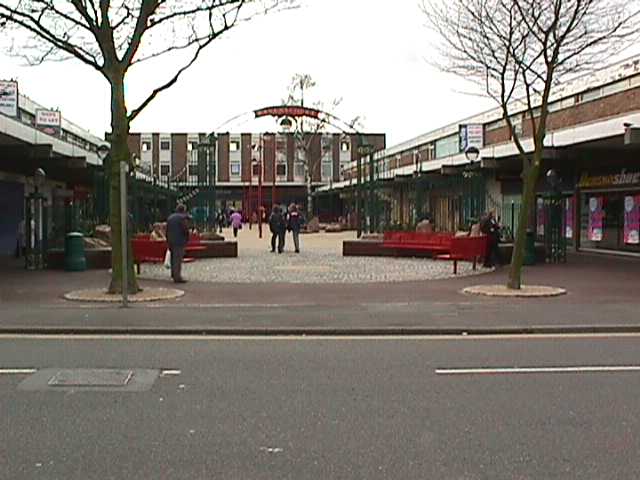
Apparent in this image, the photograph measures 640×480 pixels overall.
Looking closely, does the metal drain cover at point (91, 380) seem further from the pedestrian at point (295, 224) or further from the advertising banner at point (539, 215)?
the advertising banner at point (539, 215)

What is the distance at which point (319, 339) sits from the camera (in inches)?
454

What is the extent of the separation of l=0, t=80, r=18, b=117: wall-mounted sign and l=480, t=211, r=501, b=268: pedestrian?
1905 centimetres

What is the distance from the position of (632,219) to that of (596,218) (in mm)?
2477

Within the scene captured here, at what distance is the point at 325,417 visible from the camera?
23.0 feet

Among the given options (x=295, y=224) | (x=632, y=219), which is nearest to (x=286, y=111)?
(x=295, y=224)

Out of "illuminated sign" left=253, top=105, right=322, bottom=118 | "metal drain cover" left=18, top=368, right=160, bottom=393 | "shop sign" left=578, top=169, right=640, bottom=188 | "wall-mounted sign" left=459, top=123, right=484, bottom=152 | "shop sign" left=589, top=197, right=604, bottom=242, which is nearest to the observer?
"metal drain cover" left=18, top=368, right=160, bottom=393

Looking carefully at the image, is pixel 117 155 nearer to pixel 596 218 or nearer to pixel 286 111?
pixel 286 111

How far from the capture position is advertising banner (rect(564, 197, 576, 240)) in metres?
31.6

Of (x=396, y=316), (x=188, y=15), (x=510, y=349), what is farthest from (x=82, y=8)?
(x=510, y=349)

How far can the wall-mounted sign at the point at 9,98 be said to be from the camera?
3341cm

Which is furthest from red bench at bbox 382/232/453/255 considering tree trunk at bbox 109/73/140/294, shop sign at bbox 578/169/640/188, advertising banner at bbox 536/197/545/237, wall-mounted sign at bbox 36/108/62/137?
wall-mounted sign at bbox 36/108/62/137

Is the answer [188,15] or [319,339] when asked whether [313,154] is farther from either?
[319,339]

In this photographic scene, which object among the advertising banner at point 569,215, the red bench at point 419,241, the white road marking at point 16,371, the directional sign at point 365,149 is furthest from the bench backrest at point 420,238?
the white road marking at point 16,371

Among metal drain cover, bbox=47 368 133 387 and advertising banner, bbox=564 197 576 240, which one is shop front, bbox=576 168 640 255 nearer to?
advertising banner, bbox=564 197 576 240
